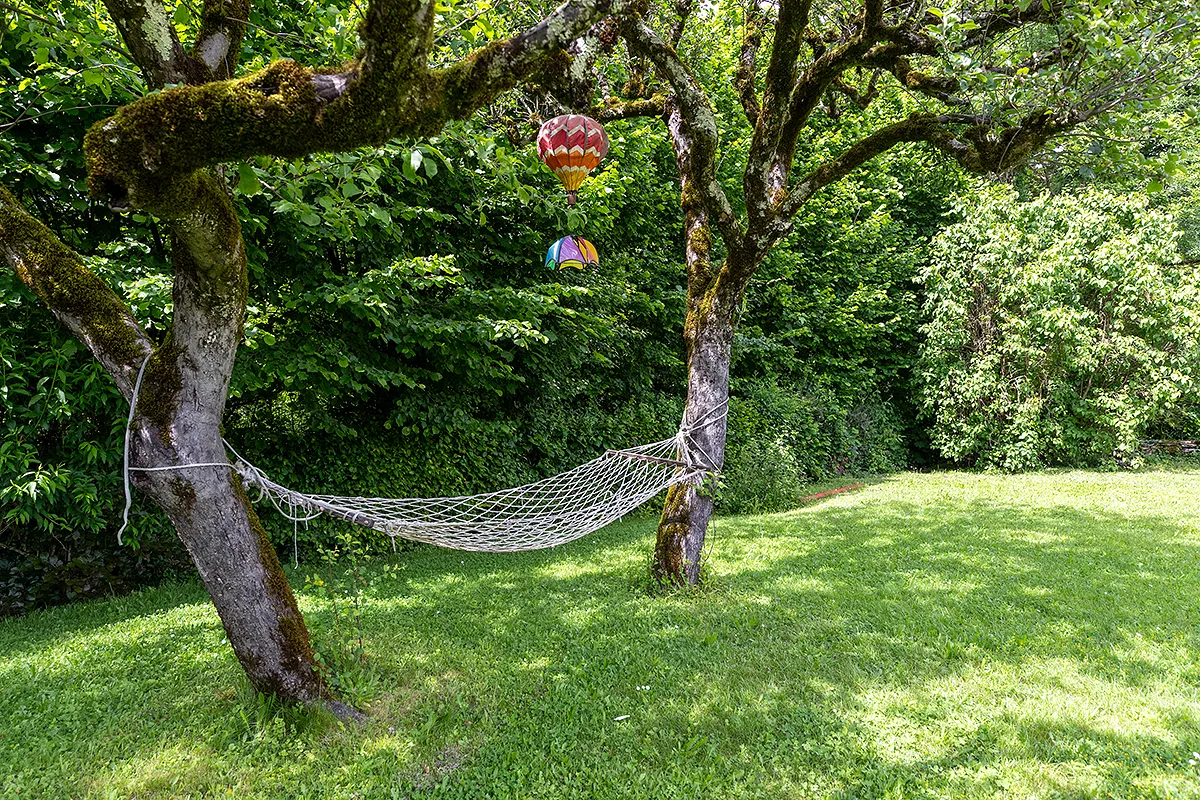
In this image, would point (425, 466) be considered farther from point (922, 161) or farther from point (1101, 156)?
point (922, 161)

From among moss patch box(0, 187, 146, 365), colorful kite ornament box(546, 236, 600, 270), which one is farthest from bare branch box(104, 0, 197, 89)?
colorful kite ornament box(546, 236, 600, 270)

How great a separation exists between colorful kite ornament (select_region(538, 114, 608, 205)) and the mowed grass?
257 cm

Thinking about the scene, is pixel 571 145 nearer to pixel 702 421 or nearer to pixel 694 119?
pixel 694 119

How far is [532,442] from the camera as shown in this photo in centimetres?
623

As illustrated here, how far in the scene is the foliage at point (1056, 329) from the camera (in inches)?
323

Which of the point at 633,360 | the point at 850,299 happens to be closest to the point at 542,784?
the point at 633,360

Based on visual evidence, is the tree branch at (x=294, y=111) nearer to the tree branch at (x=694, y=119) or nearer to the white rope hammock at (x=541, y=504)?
the white rope hammock at (x=541, y=504)

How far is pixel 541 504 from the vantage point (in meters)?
3.63

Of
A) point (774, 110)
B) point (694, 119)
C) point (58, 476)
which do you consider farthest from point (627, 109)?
point (58, 476)

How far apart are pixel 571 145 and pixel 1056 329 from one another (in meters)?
7.91

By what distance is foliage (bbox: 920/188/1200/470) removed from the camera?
8.20 metres

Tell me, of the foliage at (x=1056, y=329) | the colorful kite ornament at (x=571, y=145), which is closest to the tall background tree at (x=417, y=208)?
the colorful kite ornament at (x=571, y=145)

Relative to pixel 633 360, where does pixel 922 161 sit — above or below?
above

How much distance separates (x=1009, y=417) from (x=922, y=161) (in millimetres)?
4608
